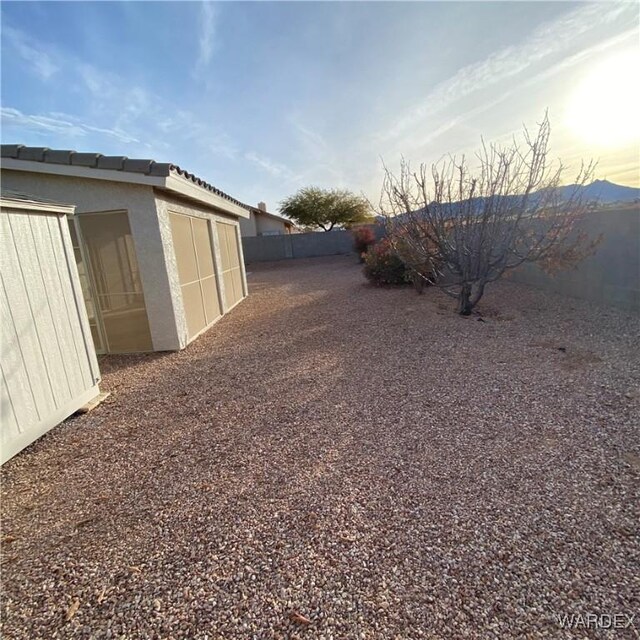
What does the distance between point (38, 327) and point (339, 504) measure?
3340mm

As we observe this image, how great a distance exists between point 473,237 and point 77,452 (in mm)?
6718

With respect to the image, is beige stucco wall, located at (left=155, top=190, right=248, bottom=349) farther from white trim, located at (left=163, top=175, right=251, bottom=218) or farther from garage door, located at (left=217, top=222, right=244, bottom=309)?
garage door, located at (left=217, top=222, right=244, bottom=309)

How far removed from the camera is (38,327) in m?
3.34

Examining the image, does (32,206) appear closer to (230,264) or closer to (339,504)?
(339,504)

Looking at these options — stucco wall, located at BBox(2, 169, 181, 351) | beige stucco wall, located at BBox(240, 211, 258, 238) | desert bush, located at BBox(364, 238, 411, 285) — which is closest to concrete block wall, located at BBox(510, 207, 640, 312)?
desert bush, located at BBox(364, 238, 411, 285)

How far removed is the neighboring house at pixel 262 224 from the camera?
2859 cm

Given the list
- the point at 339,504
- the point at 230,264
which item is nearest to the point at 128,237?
the point at 230,264

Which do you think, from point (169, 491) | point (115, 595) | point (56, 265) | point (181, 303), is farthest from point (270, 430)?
point (181, 303)

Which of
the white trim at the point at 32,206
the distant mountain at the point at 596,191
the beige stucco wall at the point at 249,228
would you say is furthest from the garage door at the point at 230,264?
the beige stucco wall at the point at 249,228

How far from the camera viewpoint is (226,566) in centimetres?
191

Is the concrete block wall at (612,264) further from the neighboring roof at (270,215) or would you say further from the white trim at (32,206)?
the neighboring roof at (270,215)

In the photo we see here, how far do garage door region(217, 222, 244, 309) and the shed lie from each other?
5.40 m

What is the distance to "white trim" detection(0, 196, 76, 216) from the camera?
3078 millimetres

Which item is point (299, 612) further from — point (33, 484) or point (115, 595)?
point (33, 484)
